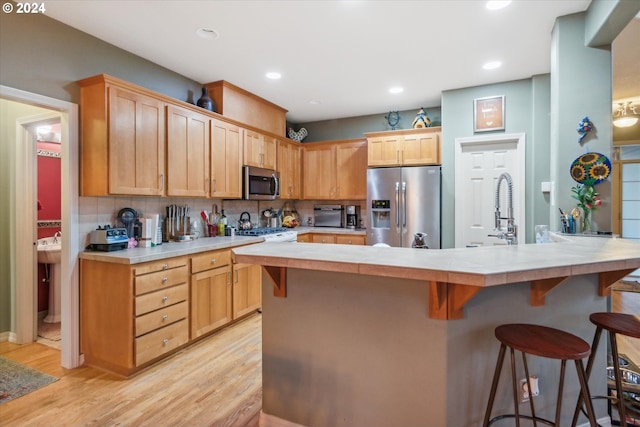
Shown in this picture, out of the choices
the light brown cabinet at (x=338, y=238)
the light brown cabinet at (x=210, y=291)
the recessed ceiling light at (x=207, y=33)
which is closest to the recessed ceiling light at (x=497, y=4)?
the recessed ceiling light at (x=207, y=33)

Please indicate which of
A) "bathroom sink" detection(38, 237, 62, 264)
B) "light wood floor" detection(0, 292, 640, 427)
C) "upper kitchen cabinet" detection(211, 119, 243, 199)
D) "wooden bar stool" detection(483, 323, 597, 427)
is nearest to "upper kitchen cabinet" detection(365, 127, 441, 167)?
"upper kitchen cabinet" detection(211, 119, 243, 199)

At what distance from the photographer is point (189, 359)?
2.74 metres

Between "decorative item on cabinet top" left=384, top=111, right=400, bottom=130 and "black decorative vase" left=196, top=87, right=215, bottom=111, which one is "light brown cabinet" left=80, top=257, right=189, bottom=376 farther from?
"decorative item on cabinet top" left=384, top=111, right=400, bottom=130

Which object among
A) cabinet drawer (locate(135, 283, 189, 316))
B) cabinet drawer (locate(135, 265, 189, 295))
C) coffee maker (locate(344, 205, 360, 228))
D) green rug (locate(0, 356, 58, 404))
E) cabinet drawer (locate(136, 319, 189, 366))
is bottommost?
green rug (locate(0, 356, 58, 404))

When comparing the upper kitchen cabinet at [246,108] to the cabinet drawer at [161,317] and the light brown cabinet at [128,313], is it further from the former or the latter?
the cabinet drawer at [161,317]

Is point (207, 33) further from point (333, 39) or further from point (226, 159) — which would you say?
point (226, 159)

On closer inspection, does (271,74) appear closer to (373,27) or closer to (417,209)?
(373,27)

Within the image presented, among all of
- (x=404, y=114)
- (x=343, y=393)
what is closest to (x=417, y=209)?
(x=404, y=114)

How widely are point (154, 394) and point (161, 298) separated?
0.71 meters

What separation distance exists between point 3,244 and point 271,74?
10.3 ft

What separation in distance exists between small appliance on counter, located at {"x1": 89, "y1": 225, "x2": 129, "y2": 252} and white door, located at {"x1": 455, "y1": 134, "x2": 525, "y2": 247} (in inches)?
146

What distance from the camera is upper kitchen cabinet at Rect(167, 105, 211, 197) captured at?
121 inches

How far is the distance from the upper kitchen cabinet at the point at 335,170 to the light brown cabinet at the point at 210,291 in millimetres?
2268

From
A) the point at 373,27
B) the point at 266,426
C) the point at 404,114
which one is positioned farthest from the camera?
the point at 404,114
